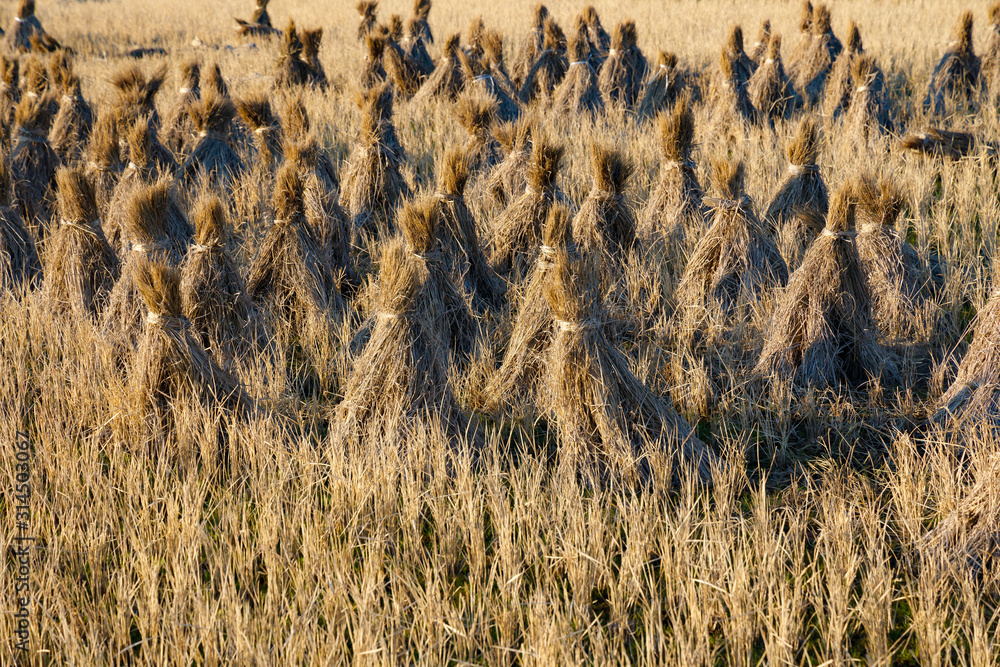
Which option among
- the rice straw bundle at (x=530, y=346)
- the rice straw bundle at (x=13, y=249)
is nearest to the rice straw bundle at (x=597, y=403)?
the rice straw bundle at (x=530, y=346)

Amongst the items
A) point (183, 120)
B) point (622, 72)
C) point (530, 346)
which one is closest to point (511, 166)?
point (530, 346)

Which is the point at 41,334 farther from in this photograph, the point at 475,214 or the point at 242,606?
the point at 475,214

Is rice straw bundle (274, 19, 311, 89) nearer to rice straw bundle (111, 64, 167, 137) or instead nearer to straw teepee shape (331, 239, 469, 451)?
rice straw bundle (111, 64, 167, 137)

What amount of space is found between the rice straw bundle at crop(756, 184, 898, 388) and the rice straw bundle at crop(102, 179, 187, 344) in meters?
3.02

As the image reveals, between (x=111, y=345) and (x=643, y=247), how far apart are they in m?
3.23

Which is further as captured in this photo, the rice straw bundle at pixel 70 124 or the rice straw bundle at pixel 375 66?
the rice straw bundle at pixel 375 66

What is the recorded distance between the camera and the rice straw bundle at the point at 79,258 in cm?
415

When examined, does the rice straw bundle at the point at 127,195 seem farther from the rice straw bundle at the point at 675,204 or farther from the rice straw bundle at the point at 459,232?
the rice straw bundle at the point at 675,204

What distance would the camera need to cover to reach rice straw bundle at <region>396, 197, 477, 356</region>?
348cm

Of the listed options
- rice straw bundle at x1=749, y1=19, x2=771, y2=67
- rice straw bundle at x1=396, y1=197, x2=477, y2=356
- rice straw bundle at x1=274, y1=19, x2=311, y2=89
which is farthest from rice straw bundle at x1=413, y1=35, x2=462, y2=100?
rice straw bundle at x1=396, y1=197, x2=477, y2=356

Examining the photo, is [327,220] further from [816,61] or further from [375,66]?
[816,61]

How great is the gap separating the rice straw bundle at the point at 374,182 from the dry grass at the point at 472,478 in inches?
25.2

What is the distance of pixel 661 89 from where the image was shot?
29.6 ft

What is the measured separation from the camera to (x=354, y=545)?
108 inches
